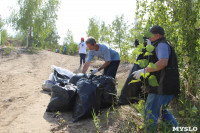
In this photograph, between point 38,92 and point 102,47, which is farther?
point 38,92

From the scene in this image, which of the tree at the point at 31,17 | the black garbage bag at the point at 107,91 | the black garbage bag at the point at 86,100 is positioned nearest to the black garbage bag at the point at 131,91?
the black garbage bag at the point at 107,91

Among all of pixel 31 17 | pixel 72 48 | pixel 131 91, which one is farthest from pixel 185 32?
pixel 72 48

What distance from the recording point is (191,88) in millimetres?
3455

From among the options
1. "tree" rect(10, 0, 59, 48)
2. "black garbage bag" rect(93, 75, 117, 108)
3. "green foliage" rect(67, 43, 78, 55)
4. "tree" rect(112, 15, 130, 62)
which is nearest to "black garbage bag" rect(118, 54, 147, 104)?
"black garbage bag" rect(93, 75, 117, 108)

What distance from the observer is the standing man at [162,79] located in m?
2.22

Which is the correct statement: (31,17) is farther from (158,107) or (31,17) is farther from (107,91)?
(158,107)

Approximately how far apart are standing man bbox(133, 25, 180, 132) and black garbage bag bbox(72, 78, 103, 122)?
3.25 ft

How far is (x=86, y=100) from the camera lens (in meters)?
3.06

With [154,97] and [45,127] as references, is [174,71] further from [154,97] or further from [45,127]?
[45,127]

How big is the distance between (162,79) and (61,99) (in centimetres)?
182

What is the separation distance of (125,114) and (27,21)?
50.0ft

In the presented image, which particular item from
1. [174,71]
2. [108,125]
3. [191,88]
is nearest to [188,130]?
[174,71]

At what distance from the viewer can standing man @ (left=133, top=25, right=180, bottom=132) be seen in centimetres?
222

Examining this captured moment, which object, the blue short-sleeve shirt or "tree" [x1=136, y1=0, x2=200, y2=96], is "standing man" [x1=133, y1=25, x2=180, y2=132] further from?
the blue short-sleeve shirt
